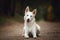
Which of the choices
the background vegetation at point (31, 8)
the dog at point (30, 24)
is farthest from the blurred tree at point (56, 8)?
the dog at point (30, 24)

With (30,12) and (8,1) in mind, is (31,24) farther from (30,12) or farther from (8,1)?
(8,1)

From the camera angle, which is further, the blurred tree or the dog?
the blurred tree

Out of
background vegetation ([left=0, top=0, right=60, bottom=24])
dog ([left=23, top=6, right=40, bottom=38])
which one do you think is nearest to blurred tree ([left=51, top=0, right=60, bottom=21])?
background vegetation ([left=0, top=0, right=60, bottom=24])

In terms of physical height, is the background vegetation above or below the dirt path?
above

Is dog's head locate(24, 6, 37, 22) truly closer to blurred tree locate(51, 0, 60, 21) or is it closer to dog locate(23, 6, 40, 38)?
dog locate(23, 6, 40, 38)

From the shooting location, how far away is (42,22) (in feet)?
6.33

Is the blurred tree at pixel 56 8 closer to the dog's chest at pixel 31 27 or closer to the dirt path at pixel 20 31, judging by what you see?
the dirt path at pixel 20 31

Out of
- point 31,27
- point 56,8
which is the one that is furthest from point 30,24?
point 56,8

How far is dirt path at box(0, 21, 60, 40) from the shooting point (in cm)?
182

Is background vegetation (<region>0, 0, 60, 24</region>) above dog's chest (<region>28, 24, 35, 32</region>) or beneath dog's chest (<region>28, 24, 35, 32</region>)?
above

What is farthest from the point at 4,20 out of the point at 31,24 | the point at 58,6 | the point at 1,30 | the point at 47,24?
the point at 58,6

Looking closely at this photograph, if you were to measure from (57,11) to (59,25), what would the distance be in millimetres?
136

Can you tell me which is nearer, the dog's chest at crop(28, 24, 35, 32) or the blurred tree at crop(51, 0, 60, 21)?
the dog's chest at crop(28, 24, 35, 32)

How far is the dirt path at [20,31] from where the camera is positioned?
5.97 feet
